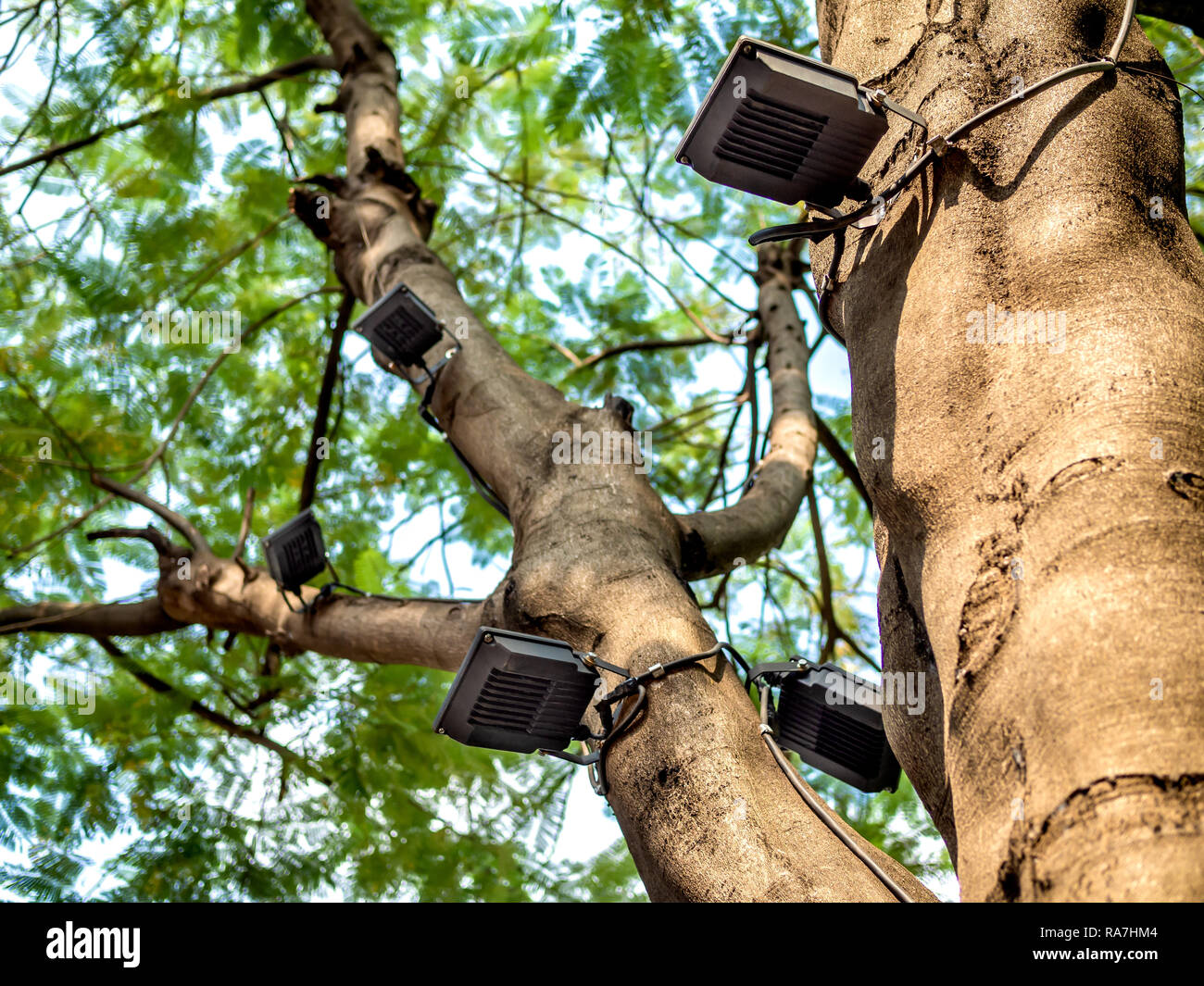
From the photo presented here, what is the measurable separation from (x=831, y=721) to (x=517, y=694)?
755 millimetres

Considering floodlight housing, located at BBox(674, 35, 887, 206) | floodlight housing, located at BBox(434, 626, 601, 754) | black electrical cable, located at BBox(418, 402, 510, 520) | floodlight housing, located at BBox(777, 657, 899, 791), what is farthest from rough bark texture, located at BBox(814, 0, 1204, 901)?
black electrical cable, located at BBox(418, 402, 510, 520)

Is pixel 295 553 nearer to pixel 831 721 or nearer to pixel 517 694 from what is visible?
pixel 517 694

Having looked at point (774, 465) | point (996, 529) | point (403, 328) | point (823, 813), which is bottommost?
point (823, 813)

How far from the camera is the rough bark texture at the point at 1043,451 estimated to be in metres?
1.22

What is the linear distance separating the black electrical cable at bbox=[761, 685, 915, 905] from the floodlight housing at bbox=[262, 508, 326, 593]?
205 centimetres

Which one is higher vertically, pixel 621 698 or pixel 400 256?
pixel 400 256

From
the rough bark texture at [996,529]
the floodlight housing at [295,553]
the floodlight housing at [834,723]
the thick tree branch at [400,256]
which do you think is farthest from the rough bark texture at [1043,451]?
the floodlight housing at [295,553]

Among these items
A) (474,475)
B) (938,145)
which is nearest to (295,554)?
(474,475)

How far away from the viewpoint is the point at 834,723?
91.9 inches

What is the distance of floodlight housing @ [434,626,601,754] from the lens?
2094mm

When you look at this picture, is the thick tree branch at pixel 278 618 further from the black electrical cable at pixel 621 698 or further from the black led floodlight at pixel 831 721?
the black led floodlight at pixel 831 721

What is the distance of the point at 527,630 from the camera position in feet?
7.92

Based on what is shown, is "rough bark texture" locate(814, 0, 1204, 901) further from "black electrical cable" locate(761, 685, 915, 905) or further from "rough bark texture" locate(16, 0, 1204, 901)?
"black electrical cable" locate(761, 685, 915, 905)
